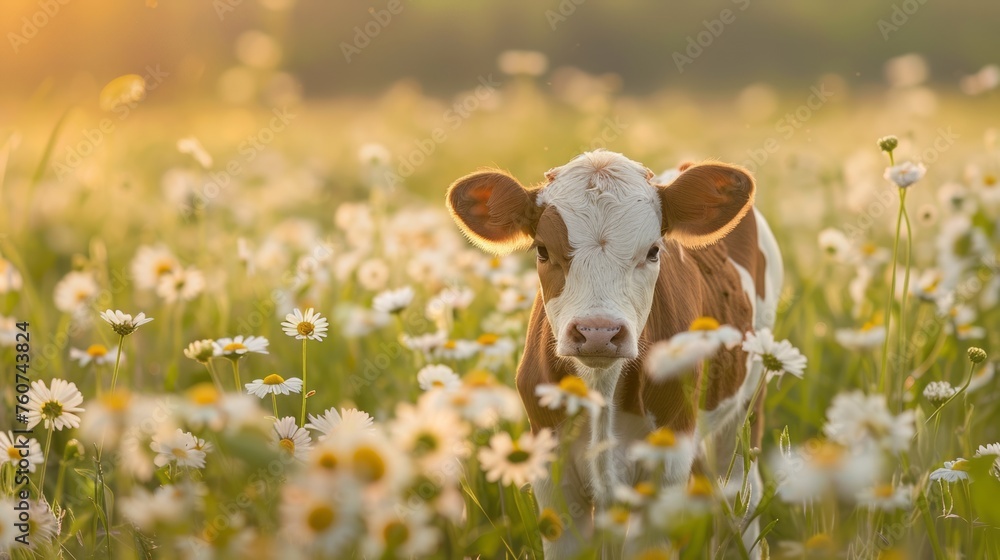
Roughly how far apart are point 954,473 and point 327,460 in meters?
1.82

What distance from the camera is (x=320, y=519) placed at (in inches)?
64.3

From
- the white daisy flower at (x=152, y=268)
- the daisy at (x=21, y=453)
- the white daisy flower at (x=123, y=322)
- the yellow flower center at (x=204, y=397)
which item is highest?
the white daisy flower at (x=152, y=268)

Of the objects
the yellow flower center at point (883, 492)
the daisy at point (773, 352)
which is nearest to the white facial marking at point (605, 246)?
the daisy at point (773, 352)

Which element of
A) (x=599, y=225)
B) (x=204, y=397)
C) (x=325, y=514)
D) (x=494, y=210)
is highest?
(x=494, y=210)

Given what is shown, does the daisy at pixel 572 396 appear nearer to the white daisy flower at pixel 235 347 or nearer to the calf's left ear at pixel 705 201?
the white daisy flower at pixel 235 347

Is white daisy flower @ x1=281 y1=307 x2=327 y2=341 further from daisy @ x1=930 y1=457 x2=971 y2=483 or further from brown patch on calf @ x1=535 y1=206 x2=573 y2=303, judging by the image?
daisy @ x1=930 y1=457 x2=971 y2=483

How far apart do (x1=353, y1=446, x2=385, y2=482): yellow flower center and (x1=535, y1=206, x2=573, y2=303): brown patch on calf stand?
4.68 ft

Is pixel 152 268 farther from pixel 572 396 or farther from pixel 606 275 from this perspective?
pixel 572 396

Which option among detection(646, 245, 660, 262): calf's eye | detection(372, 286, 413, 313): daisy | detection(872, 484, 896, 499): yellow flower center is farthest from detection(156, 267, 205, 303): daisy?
detection(872, 484, 896, 499): yellow flower center

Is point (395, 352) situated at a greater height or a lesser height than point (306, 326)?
greater

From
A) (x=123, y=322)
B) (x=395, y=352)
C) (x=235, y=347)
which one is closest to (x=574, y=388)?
(x=235, y=347)

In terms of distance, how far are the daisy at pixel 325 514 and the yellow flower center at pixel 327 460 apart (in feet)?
0.38

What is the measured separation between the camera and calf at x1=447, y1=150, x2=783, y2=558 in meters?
2.97

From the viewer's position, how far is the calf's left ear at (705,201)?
3.18m
